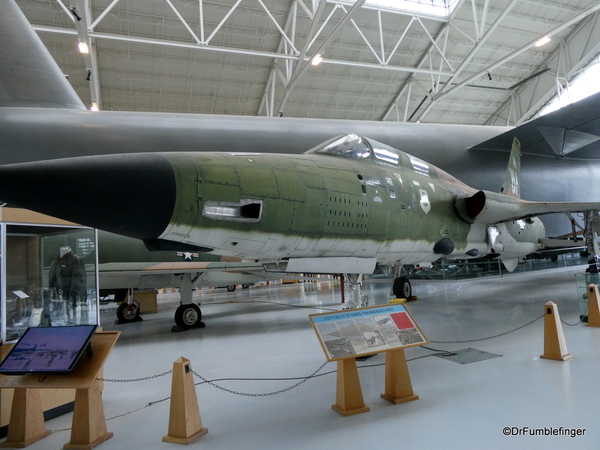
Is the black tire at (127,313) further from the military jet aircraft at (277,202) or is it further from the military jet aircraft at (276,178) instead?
the military jet aircraft at (277,202)

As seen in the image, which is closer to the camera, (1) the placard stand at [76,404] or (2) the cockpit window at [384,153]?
(1) the placard stand at [76,404]

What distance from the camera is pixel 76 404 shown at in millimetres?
2992

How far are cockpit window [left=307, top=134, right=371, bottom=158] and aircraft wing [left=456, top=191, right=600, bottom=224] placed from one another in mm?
2137

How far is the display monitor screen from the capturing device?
2.78m

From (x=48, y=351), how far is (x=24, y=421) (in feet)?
2.24

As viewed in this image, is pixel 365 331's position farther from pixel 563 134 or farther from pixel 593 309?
pixel 563 134

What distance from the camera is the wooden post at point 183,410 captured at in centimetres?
286

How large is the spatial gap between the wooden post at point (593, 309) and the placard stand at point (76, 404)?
6.53m

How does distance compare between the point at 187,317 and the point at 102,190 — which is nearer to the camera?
the point at 102,190

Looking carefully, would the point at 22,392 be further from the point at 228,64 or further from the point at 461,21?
the point at 461,21

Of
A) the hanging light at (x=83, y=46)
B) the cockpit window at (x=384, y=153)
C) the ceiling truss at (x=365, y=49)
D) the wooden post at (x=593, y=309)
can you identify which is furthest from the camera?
the ceiling truss at (x=365, y=49)

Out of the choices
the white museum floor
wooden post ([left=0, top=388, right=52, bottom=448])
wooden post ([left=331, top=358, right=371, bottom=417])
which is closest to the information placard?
wooden post ([left=331, top=358, right=371, bottom=417])

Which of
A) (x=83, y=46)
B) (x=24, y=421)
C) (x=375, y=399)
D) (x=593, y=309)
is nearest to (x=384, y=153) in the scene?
(x=375, y=399)

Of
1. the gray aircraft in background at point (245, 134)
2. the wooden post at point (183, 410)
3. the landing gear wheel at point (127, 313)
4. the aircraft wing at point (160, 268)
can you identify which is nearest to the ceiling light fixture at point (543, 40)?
the gray aircraft in background at point (245, 134)
